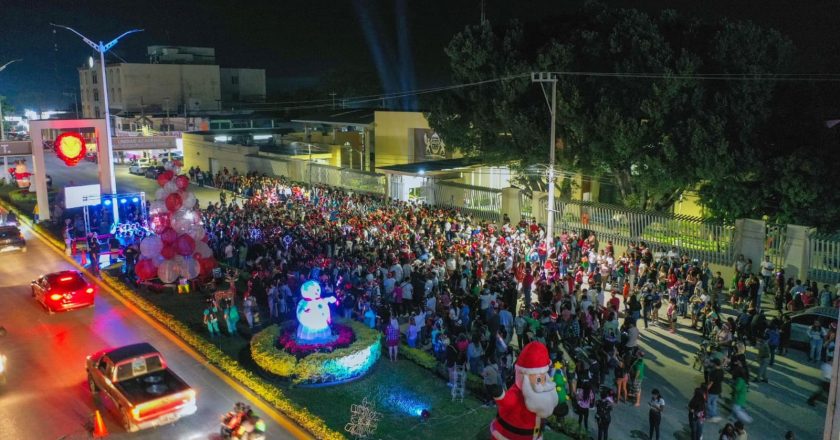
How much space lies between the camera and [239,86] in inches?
3718

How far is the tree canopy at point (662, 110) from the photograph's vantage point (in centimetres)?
2311

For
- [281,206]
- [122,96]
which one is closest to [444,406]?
[281,206]

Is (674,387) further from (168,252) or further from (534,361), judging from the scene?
(168,252)

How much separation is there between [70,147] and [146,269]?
1191 centimetres

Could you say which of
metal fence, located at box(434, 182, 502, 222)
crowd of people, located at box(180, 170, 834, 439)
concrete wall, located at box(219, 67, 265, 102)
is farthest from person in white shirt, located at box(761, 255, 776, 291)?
concrete wall, located at box(219, 67, 265, 102)

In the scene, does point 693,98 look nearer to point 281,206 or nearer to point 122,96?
point 281,206

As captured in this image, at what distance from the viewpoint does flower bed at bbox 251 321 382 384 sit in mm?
14477

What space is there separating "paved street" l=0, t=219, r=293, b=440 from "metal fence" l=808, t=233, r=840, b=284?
17233mm

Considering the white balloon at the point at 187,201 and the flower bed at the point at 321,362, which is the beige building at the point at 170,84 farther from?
the flower bed at the point at 321,362

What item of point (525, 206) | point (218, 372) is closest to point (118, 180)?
point (525, 206)

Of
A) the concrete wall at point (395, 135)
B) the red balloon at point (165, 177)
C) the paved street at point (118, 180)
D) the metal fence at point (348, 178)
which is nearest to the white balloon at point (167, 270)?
the red balloon at point (165, 177)

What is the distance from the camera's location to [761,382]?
571 inches

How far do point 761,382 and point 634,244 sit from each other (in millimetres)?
10113

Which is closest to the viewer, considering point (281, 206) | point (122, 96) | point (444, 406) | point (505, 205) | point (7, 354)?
point (444, 406)
